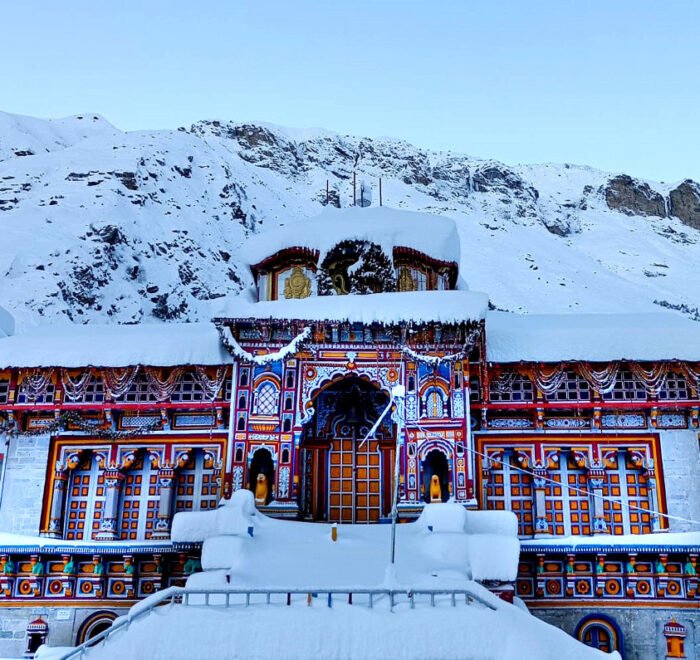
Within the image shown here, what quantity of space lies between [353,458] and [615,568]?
6849 mm

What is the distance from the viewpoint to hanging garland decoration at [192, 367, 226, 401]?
1891cm

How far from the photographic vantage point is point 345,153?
104000 mm

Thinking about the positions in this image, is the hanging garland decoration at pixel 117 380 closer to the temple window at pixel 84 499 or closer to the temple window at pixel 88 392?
the temple window at pixel 88 392

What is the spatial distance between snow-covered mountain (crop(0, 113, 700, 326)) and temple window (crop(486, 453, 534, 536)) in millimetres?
30171

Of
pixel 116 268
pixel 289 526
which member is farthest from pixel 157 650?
pixel 116 268

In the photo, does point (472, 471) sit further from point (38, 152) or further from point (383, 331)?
point (38, 152)

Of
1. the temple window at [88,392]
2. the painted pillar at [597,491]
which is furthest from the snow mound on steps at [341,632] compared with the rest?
the temple window at [88,392]

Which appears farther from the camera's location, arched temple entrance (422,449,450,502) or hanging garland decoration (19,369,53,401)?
hanging garland decoration (19,369,53,401)

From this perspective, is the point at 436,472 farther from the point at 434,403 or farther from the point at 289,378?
the point at 289,378

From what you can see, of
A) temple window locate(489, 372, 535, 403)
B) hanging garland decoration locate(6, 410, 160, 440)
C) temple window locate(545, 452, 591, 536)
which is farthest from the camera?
hanging garland decoration locate(6, 410, 160, 440)

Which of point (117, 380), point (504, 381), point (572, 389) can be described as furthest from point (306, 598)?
point (572, 389)

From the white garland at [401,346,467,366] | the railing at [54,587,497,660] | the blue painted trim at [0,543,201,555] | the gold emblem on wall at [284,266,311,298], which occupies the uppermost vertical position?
the gold emblem on wall at [284,266,311,298]

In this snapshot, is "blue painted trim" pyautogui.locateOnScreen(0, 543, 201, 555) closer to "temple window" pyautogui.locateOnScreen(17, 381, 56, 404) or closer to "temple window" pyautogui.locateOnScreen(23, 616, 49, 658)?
"temple window" pyautogui.locateOnScreen(23, 616, 49, 658)

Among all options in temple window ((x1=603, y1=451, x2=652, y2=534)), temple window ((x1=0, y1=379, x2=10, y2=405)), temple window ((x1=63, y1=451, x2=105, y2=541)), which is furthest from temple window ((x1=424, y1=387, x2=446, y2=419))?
temple window ((x1=0, y1=379, x2=10, y2=405))
